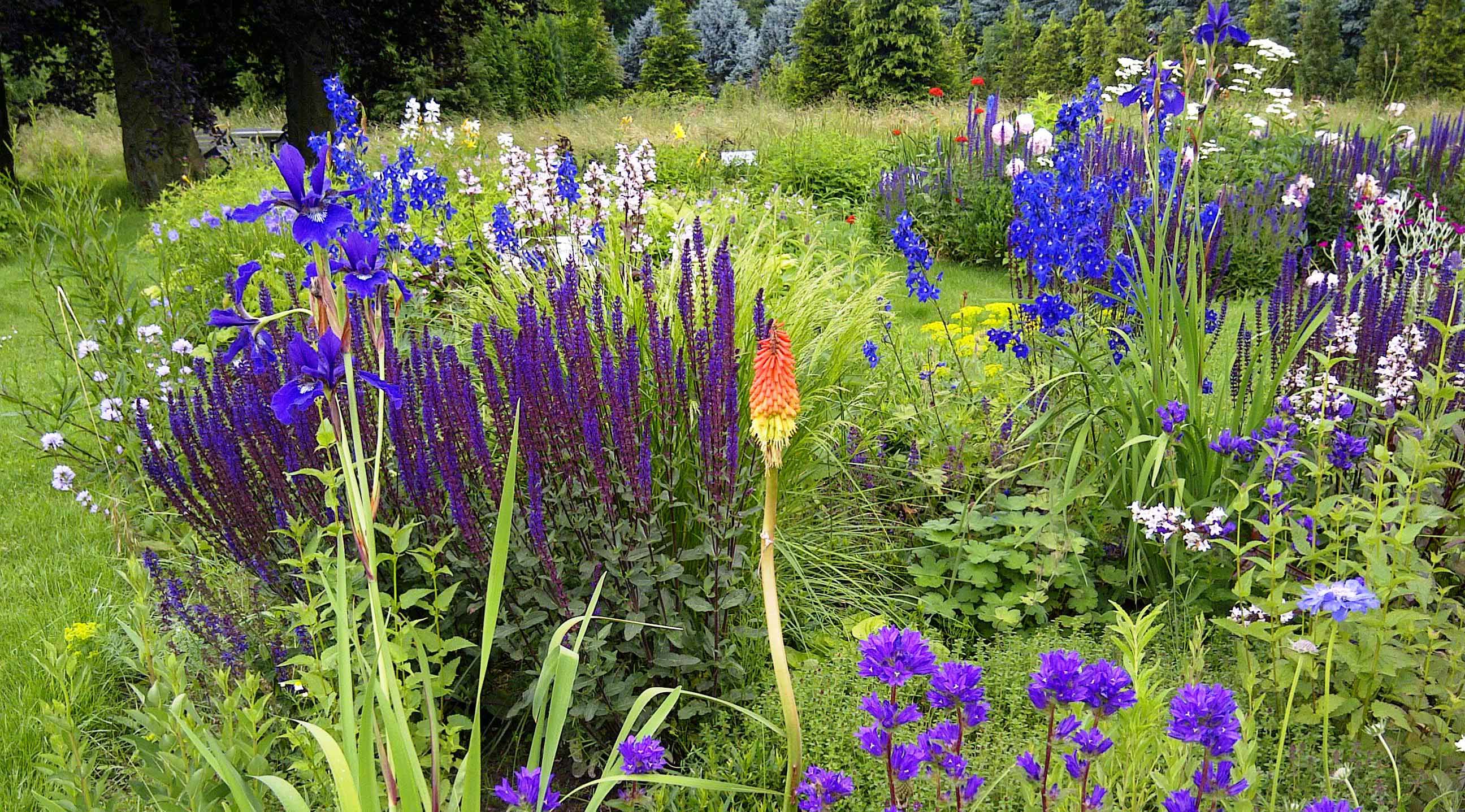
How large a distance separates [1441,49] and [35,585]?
1003 inches

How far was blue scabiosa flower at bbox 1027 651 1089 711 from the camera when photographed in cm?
114

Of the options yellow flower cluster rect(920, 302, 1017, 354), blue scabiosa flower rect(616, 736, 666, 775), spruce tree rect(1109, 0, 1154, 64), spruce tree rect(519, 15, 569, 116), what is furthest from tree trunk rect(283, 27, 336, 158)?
spruce tree rect(1109, 0, 1154, 64)

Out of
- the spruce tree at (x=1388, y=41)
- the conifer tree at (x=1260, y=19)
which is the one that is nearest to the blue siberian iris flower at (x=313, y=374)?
the spruce tree at (x=1388, y=41)

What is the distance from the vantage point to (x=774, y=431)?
1360 millimetres

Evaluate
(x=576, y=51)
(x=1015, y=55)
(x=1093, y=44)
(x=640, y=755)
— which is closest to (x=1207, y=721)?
(x=640, y=755)

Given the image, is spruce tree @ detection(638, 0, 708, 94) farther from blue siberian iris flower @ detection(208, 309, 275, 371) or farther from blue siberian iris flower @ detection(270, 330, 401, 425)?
blue siberian iris flower @ detection(270, 330, 401, 425)

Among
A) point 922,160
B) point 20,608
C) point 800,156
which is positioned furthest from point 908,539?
point 800,156

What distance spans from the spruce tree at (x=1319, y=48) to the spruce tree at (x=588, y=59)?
18548 mm

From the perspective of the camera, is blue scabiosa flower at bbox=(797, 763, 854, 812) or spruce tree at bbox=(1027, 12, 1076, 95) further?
spruce tree at bbox=(1027, 12, 1076, 95)

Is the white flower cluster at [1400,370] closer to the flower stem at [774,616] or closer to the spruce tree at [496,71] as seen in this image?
the flower stem at [774,616]

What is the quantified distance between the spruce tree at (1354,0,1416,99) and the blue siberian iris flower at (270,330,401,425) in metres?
24.4

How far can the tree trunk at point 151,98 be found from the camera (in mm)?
10102

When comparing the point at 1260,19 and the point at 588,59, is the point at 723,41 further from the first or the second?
the point at 1260,19

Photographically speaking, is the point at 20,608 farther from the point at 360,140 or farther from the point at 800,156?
the point at 800,156
